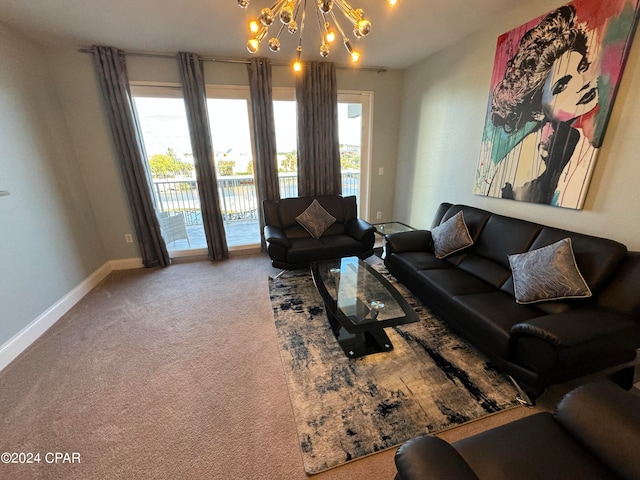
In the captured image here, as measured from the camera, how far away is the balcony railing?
151 inches

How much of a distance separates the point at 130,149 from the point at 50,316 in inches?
79.2

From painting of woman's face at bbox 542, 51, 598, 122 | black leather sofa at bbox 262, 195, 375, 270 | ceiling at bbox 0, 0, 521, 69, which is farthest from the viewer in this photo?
black leather sofa at bbox 262, 195, 375, 270

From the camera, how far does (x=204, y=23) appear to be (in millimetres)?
2453

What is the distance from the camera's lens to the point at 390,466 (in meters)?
1.28

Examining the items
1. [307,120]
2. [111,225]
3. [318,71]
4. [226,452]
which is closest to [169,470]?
[226,452]

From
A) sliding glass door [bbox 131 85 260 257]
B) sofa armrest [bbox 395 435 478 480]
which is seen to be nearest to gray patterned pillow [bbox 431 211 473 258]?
sofa armrest [bbox 395 435 478 480]

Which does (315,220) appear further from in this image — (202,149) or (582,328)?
(582,328)

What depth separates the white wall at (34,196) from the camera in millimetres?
2188

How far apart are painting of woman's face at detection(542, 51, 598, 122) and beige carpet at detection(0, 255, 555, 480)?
222cm

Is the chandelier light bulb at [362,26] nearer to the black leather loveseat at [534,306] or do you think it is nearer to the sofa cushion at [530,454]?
the black leather loveseat at [534,306]

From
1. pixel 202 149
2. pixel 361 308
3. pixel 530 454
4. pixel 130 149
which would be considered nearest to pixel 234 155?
pixel 202 149

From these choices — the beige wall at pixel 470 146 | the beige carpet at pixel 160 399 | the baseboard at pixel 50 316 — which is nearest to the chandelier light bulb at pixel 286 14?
the beige carpet at pixel 160 399

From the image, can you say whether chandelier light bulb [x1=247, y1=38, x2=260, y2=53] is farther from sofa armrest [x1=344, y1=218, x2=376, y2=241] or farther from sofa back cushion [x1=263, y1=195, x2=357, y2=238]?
sofa armrest [x1=344, y1=218, x2=376, y2=241]

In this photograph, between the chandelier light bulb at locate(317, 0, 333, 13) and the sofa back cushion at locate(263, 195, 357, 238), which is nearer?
the chandelier light bulb at locate(317, 0, 333, 13)
